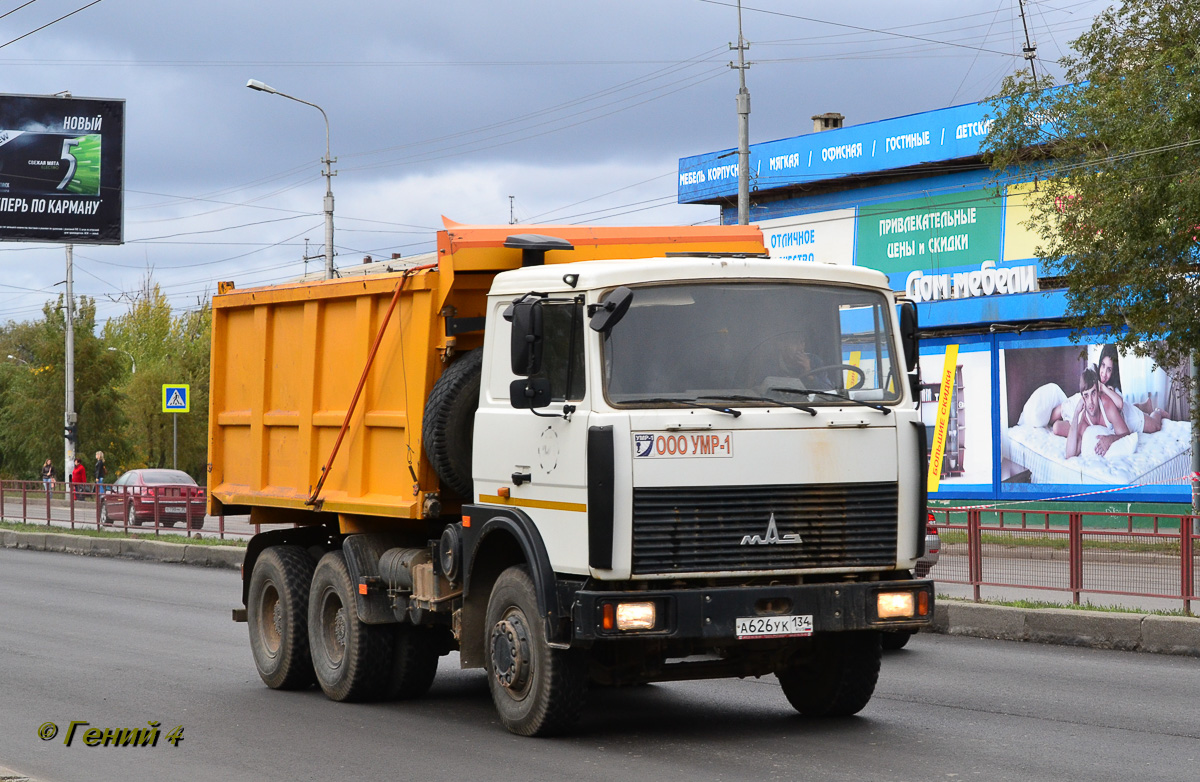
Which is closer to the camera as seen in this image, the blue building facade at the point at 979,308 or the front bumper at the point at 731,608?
the front bumper at the point at 731,608

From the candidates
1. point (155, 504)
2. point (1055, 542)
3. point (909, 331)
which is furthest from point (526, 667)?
point (155, 504)

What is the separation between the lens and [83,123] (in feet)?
102

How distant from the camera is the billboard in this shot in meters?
31.0

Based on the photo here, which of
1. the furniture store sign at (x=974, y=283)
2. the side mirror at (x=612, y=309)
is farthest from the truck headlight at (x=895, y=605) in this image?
the furniture store sign at (x=974, y=283)

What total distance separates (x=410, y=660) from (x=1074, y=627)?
6493 millimetres

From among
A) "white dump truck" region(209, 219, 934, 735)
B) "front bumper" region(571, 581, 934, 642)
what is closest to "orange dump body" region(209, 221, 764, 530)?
"white dump truck" region(209, 219, 934, 735)

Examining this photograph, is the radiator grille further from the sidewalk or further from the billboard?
the billboard

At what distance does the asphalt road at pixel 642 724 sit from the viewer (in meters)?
7.71

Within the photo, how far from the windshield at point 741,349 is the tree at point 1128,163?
11032mm

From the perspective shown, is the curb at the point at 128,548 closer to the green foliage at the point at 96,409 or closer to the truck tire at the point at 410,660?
the truck tire at the point at 410,660

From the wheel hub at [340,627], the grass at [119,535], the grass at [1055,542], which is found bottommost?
the grass at [119,535]

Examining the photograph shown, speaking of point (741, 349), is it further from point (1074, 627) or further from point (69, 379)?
point (69, 379)

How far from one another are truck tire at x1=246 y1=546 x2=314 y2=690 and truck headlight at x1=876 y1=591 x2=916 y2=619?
4.58 m

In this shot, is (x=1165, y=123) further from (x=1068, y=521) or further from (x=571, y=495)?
(x=571, y=495)
